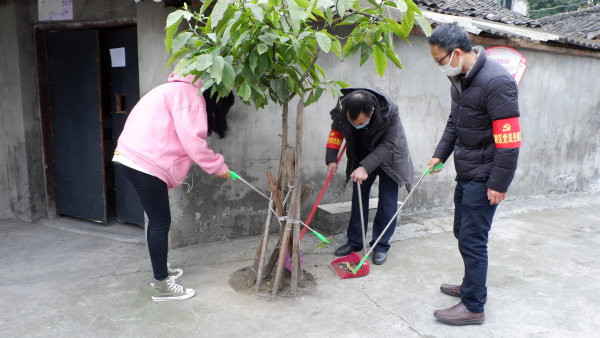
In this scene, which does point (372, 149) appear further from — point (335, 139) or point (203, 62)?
point (203, 62)

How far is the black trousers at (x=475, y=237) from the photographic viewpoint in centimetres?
286

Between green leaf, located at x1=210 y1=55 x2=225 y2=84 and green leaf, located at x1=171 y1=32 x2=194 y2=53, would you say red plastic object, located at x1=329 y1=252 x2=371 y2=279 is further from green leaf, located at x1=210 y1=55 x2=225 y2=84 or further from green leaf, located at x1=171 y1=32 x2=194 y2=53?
Answer: green leaf, located at x1=171 y1=32 x2=194 y2=53

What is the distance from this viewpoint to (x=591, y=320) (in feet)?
10.2

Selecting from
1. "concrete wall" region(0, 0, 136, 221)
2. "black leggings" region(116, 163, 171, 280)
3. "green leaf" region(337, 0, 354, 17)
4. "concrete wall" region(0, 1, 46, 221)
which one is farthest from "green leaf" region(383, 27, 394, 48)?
"concrete wall" region(0, 1, 46, 221)

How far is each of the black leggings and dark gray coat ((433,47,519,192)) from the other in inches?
81.5

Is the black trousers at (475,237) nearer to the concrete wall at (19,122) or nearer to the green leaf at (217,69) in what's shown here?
the green leaf at (217,69)

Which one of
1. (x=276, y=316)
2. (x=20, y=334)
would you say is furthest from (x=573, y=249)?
(x=20, y=334)

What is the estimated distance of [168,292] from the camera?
3.23 meters

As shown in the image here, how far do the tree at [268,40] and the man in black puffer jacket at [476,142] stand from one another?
1.16ft

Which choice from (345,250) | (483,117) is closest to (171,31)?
(483,117)

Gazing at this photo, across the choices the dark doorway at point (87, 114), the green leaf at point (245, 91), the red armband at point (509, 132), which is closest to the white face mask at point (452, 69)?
the red armband at point (509, 132)

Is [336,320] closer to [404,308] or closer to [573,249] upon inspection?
[404,308]

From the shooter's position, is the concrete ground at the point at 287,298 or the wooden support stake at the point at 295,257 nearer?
the concrete ground at the point at 287,298

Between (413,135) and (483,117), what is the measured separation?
2.78 m
